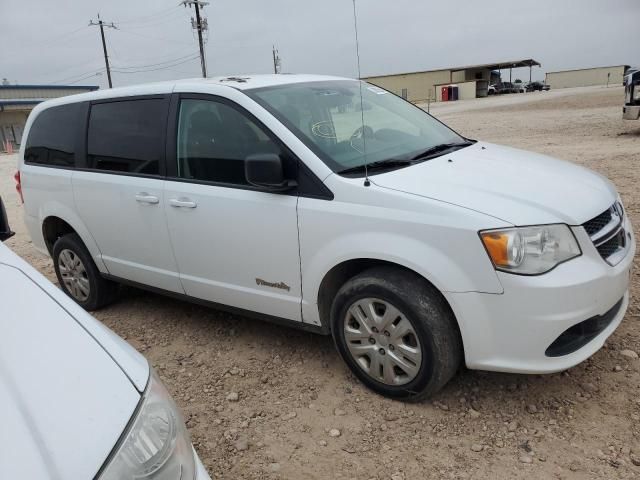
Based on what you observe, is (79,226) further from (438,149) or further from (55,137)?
(438,149)

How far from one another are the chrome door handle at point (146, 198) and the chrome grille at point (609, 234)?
2.61m

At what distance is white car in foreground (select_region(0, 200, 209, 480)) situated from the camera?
121cm

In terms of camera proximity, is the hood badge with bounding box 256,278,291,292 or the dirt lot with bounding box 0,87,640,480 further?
the hood badge with bounding box 256,278,291,292

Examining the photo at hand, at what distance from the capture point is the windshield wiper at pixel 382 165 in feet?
9.59

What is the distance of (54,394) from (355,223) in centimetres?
170

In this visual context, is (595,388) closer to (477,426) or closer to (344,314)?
(477,426)

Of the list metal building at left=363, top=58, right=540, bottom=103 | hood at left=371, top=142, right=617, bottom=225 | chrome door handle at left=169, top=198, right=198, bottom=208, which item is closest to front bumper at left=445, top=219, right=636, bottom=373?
hood at left=371, top=142, right=617, bottom=225

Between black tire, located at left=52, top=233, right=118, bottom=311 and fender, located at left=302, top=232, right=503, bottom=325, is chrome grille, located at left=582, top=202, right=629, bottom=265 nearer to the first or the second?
fender, located at left=302, top=232, right=503, bottom=325

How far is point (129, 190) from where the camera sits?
3760 millimetres

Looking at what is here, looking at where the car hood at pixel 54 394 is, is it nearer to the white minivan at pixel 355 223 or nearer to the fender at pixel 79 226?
the white minivan at pixel 355 223

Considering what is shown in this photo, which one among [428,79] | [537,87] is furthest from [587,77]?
[428,79]

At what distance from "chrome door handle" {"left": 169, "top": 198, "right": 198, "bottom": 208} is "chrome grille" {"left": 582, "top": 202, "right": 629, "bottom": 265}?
224cm

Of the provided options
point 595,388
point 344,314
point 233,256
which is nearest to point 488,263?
point 344,314

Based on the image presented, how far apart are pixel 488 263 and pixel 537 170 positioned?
973 millimetres
